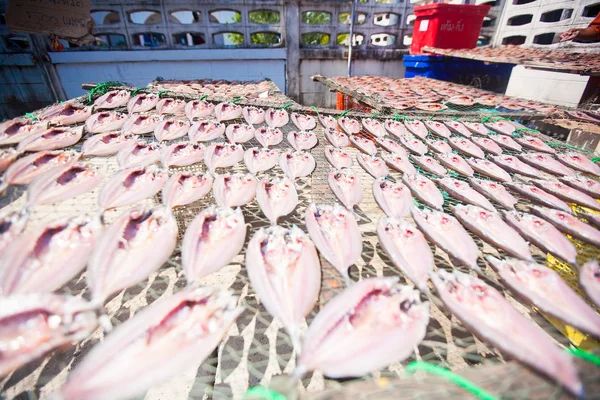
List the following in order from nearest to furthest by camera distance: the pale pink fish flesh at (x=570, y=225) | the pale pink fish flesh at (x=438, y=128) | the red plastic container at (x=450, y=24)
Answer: the pale pink fish flesh at (x=570, y=225) → the pale pink fish flesh at (x=438, y=128) → the red plastic container at (x=450, y=24)

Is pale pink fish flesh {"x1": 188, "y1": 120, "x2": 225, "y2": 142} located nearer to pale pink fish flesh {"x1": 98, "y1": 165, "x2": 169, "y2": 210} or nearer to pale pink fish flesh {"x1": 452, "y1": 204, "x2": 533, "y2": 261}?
pale pink fish flesh {"x1": 98, "y1": 165, "x2": 169, "y2": 210}

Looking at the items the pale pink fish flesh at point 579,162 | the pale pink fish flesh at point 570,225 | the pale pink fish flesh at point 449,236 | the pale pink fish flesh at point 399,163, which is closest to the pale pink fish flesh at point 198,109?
the pale pink fish flesh at point 399,163

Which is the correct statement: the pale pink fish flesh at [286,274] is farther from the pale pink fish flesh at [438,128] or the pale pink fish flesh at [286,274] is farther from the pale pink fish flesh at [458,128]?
the pale pink fish flesh at [458,128]

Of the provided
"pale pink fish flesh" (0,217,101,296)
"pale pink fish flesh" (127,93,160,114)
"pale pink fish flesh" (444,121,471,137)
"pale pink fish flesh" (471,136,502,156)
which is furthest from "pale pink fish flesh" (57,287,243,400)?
"pale pink fish flesh" (444,121,471,137)

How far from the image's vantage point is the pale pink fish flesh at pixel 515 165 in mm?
2974

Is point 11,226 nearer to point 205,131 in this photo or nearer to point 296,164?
point 205,131

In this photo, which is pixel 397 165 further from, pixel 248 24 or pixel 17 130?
pixel 248 24

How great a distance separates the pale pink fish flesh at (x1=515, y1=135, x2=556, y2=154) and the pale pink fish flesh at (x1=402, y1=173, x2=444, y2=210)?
2.20 metres

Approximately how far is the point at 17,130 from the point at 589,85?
38.0 feet

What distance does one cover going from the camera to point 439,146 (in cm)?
348

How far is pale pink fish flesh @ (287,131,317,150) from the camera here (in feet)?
11.0

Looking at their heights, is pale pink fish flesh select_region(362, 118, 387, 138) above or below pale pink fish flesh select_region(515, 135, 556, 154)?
above

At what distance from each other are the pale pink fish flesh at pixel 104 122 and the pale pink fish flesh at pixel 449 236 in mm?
3653

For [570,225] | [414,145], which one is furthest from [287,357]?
[414,145]
